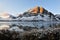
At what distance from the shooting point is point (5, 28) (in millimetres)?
5465

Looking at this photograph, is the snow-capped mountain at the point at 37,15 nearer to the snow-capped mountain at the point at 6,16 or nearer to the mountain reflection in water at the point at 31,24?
the mountain reflection in water at the point at 31,24

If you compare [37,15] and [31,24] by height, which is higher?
[37,15]

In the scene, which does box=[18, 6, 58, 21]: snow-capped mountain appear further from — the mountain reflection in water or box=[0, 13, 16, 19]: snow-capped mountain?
box=[0, 13, 16, 19]: snow-capped mountain

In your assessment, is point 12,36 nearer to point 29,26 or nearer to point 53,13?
point 29,26

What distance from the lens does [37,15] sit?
5527mm

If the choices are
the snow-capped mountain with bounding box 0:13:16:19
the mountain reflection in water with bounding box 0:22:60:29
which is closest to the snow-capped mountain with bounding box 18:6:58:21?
the mountain reflection in water with bounding box 0:22:60:29

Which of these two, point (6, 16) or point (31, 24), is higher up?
point (6, 16)

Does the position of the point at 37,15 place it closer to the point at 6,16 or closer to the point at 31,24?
the point at 31,24

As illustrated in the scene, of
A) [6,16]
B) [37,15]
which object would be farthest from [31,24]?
[6,16]

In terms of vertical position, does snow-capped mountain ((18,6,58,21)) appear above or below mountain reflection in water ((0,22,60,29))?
above

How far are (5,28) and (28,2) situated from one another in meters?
1.44

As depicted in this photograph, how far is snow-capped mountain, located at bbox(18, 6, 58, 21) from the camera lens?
551 cm

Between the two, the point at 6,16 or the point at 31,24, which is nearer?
the point at 31,24

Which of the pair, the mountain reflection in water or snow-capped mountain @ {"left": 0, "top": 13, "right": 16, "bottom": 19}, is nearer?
the mountain reflection in water
